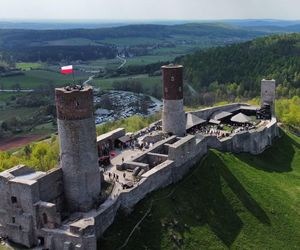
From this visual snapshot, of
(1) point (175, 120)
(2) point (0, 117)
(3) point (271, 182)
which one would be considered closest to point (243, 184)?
(3) point (271, 182)

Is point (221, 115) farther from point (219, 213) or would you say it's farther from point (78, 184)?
point (78, 184)

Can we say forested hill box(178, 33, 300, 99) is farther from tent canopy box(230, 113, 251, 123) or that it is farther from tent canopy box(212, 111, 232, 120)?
tent canopy box(230, 113, 251, 123)

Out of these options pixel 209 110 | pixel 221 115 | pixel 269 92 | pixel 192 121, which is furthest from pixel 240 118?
pixel 269 92

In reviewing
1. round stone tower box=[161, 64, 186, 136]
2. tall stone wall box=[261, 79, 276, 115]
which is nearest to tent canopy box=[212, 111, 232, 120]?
tall stone wall box=[261, 79, 276, 115]

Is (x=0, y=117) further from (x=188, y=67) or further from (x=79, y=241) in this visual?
(x=79, y=241)

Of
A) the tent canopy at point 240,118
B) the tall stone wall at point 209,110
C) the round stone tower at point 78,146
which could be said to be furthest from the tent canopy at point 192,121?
the round stone tower at point 78,146

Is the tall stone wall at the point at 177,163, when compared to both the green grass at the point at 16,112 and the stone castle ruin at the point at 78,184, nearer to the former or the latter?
the stone castle ruin at the point at 78,184

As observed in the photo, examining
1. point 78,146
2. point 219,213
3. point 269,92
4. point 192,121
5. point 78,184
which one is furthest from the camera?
point 269,92

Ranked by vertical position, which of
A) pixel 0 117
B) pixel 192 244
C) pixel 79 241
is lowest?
pixel 0 117
